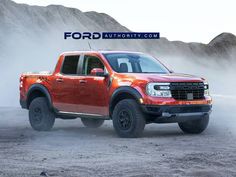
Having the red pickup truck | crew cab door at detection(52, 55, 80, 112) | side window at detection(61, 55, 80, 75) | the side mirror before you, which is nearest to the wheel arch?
the red pickup truck

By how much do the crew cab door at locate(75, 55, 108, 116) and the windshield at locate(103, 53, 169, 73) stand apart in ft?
0.93

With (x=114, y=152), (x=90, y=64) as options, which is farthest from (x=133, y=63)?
(x=114, y=152)

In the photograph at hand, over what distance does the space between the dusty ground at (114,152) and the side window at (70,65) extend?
1417mm

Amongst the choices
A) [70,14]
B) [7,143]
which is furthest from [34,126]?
[70,14]

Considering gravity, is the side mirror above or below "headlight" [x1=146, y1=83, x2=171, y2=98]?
above

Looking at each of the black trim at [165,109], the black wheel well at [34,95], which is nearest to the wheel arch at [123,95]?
the black trim at [165,109]

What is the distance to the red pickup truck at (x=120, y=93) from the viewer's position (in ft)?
41.2

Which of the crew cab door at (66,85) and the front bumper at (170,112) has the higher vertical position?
the crew cab door at (66,85)

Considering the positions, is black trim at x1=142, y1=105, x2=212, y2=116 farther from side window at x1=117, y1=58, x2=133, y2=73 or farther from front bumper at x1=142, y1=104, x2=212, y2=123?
side window at x1=117, y1=58, x2=133, y2=73

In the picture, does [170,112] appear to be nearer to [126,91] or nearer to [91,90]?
[126,91]

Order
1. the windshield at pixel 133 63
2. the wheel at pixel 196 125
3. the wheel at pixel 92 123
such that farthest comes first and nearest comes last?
1. the wheel at pixel 92 123
2. the wheel at pixel 196 125
3. the windshield at pixel 133 63

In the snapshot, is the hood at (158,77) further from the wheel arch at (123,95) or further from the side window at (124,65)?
the side window at (124,65)

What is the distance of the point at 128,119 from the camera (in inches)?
499

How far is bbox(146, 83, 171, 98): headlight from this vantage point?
12492 millimetres
